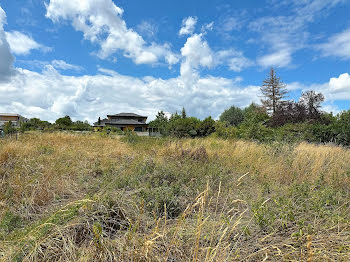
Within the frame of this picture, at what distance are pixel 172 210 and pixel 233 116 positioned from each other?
40.0 metres

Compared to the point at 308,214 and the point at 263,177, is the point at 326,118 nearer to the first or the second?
the point at 263,177

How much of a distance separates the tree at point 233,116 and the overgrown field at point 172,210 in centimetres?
3468

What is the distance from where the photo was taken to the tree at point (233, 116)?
129ft

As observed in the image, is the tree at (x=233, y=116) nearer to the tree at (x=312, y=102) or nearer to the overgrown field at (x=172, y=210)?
the tree at (x=312, y=102)

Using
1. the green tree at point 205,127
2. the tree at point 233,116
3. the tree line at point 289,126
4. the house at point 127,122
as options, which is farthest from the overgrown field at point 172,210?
the tree at point 233,116

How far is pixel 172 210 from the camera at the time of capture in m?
2.52

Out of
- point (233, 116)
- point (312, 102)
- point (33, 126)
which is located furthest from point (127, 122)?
point (312, 102)

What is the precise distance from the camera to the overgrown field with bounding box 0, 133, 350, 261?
1.49 metres

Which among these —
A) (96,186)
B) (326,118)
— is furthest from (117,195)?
(326,118)

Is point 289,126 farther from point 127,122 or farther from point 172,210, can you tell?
point 127,122

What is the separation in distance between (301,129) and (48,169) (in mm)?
12294

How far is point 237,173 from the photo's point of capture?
437 cm

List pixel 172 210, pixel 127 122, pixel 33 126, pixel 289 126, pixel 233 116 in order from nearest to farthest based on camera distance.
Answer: pixel 172 210 < pixel 289 126 < pixel 33 126 < pixel 127 122 < pixel 233 116

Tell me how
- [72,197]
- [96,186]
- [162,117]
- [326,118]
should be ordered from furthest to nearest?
[162,117], [326,118], [96,186], [72,197]
